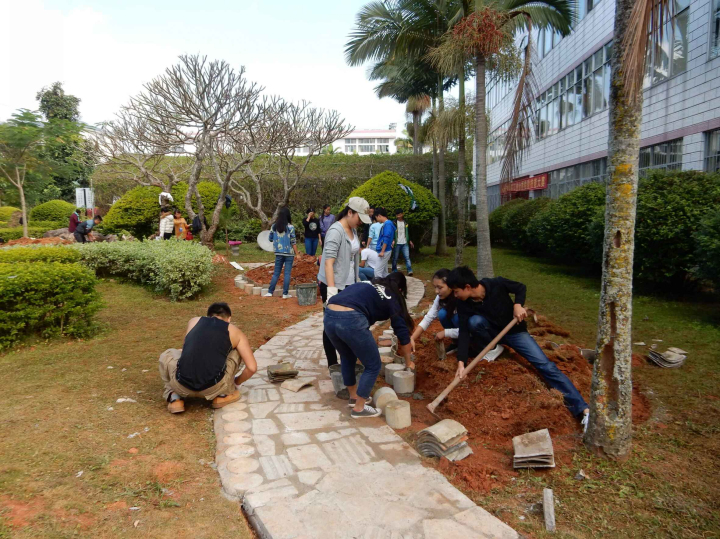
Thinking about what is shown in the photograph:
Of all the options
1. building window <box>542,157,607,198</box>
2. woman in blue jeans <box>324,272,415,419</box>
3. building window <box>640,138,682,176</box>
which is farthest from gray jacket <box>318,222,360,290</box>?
building window <box>542,157,607,198</box>

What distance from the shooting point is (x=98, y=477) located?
3.06 meters

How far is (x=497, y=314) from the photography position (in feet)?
13.7

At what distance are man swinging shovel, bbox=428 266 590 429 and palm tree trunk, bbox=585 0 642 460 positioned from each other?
2.34 feet

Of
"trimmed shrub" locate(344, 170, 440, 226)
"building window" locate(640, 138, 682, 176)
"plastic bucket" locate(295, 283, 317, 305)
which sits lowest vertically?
"plastic bucket" locate(295, 283, 317, 305)

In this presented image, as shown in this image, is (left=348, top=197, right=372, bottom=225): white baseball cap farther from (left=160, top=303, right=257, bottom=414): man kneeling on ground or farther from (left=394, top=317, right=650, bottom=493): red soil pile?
(left=394, top=317, right=650, bottom=493): red soil pile

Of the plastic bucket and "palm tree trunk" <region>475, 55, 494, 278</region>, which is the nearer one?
"palm tree trunk" <region>475, 55, 494, 278</region>

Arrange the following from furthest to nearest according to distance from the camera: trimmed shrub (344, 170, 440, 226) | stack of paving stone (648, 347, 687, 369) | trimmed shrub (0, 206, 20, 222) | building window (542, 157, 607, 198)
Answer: trimmed shrub (0, 206, 20, 222), building window (542, 157, 607, 198), trimmed shrub (344, 170, 440, 226), stack of paving stone (648, 347, 687, 369)

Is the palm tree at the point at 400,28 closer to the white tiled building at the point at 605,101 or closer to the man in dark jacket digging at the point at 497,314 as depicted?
the white tiled building at the point at 605,101

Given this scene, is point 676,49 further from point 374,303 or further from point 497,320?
point 374,303

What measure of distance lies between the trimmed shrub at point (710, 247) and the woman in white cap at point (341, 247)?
495 cm

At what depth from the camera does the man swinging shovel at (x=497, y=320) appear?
158 inches

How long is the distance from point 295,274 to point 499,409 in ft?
23.1

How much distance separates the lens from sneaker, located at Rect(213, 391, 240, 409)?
4.21 m

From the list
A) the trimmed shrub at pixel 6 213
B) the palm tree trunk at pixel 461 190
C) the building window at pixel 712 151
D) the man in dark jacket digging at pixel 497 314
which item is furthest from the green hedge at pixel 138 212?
the building window at pixel 712 151
